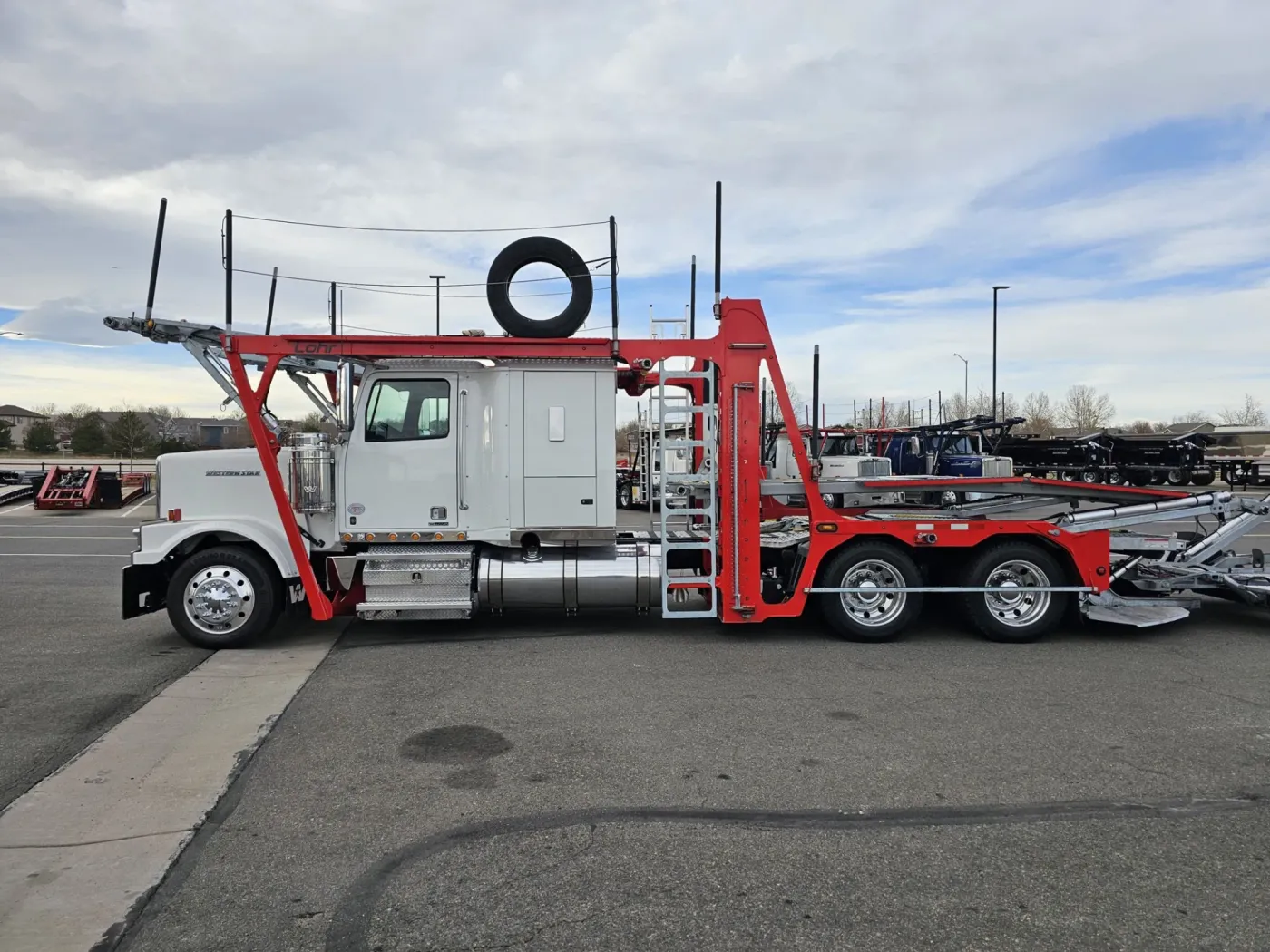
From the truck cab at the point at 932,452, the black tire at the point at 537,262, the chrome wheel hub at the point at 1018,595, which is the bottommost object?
the chrome wheel hub at the point at 1018,595

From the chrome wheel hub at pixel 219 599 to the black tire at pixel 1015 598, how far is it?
6.31 meters

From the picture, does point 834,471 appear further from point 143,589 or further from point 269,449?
point 143,589

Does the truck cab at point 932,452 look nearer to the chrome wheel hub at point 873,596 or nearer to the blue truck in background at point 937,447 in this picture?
the blue truck in background at point 937,447

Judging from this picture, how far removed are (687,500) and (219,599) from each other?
420cm

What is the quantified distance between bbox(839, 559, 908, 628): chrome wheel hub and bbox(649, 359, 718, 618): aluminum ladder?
1209 millimetres

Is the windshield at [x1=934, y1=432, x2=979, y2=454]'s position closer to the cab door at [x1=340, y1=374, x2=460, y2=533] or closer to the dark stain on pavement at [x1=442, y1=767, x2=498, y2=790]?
the cab door at [x1=340, y1=374, x2=460, y2=533]

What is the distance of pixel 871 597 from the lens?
7816 mm

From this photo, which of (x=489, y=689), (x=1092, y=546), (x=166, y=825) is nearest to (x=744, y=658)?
(x=489, y=689)

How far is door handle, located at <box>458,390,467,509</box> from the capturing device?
786cm

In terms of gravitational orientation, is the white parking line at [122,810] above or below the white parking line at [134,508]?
below

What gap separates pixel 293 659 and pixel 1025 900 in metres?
5.82

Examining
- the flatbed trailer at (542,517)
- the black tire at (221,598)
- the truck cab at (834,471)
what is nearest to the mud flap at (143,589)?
the flatbed trailer at (542,517)

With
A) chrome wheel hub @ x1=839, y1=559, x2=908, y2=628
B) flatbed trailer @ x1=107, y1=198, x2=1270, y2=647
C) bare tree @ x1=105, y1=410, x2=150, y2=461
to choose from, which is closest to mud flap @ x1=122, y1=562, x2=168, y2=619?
flatbed trailer @ x1=107, y1=198, x2=1270, y2=647

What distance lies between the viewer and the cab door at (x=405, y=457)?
308 inches
